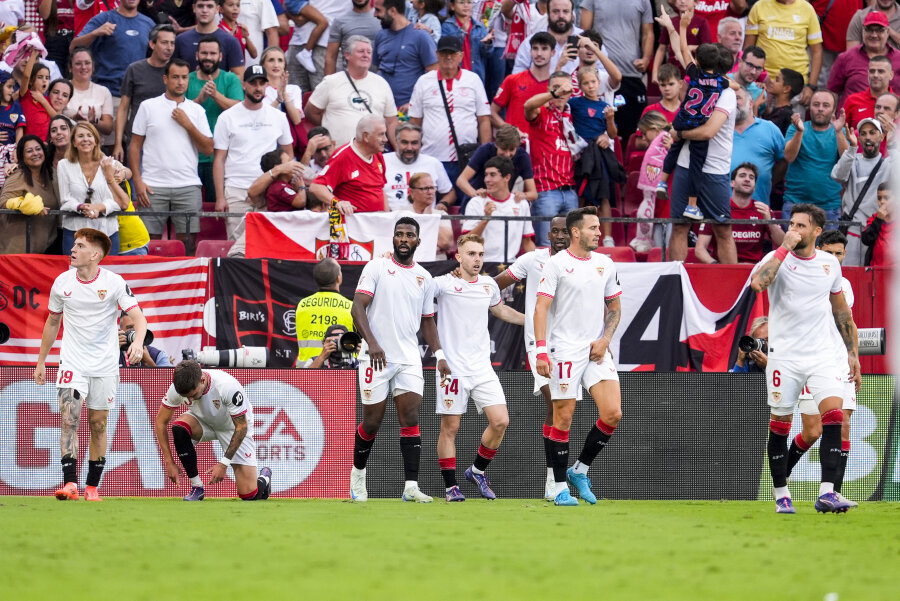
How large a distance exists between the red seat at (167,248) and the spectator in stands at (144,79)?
1791mm

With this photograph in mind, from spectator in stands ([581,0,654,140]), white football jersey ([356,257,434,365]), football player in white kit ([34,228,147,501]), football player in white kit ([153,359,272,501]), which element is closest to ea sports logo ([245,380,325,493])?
football player in white kit ([153,359,272,501])

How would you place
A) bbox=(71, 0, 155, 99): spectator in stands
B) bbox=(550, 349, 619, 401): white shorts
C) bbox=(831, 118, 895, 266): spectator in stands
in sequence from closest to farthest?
bbox=(550, 349, 619, 401): white shorts
bbox=(831, 118, 895, 266): spectator in stands
bbox=(71, 0, 155, 99): spectator in stands

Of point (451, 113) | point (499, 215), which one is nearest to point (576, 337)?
point (499, 215)

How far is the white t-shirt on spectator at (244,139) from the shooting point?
54.9 feet

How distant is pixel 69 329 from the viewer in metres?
12.3

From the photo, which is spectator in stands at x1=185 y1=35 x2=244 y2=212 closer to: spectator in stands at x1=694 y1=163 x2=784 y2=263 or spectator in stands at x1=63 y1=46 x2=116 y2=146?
spectator in stands at x1=63 y1=46 x2=116 y2=146

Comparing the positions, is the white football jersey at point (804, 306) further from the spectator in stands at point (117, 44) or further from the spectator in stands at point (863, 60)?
the spectator in stands at point (117, 44)

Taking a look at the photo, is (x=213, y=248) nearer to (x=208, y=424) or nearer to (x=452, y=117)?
(x=208, y=424)

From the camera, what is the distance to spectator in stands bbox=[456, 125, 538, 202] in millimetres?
16203

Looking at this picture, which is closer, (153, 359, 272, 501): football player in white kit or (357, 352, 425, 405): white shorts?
(357, 352, 425, 405): white shorts

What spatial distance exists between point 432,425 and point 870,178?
6.60 meters

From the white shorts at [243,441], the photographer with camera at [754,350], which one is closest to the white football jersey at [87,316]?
the white shorts at [243,441]

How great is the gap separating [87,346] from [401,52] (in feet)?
26.3

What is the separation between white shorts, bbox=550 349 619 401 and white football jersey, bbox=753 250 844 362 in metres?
1.58
